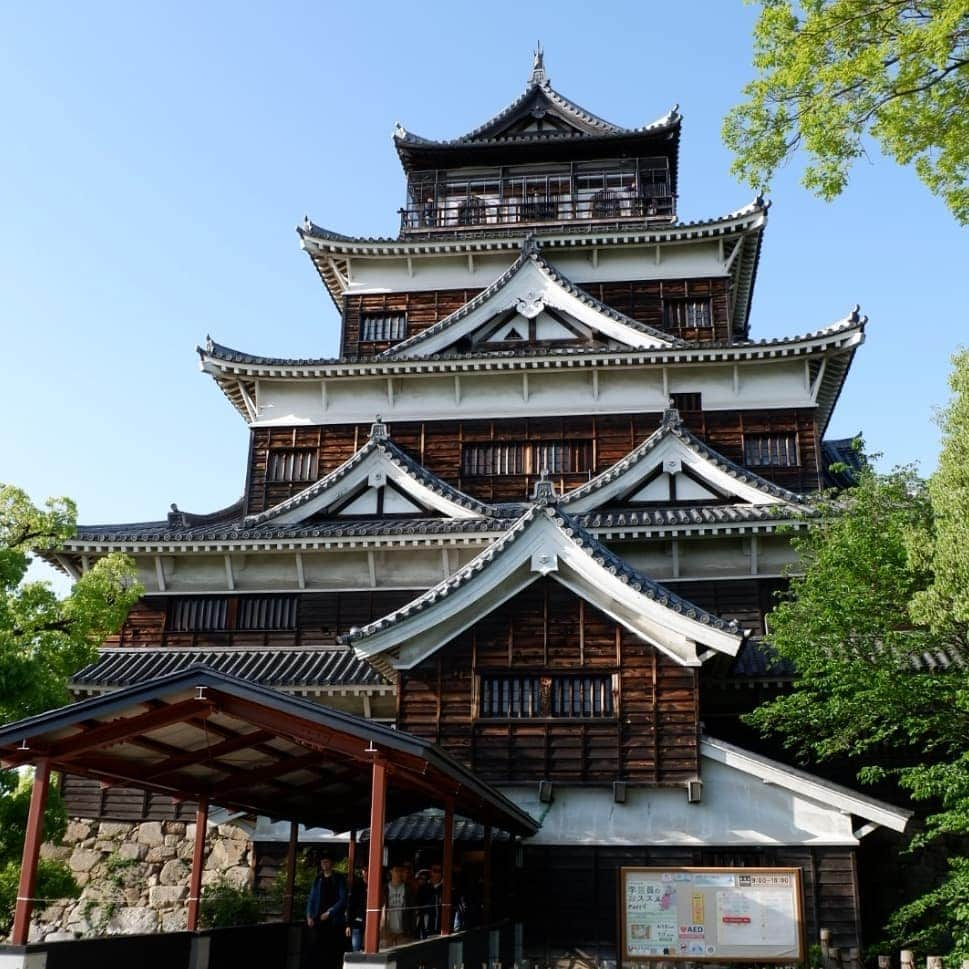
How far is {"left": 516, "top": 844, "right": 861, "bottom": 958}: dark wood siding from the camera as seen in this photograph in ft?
48.7

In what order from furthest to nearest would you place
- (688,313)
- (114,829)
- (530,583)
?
(688,313) → (114,829) → (530,583)

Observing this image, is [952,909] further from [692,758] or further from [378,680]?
[378,680]

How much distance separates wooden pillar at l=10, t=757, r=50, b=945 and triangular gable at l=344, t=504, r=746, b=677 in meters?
5.91

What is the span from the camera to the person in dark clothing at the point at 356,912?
11945 millimetres

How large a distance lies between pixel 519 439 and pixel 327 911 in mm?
12785

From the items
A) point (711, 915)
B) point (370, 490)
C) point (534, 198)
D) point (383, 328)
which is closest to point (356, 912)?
point (711, 915)

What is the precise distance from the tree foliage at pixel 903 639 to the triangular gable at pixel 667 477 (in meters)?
4.30

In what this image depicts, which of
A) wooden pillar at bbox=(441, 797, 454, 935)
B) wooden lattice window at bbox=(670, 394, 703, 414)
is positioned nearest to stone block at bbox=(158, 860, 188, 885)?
wooden pillar at bbox=(441, 797, 454, 935)

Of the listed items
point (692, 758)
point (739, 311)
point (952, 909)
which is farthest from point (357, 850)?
point (739, 311)

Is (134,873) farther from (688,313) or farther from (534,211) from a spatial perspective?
(534,211)

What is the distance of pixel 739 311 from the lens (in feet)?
95.9

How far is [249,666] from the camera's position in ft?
64.4

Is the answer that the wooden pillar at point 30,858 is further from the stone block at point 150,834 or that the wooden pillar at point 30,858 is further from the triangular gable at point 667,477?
the triangular gable at point 667,477

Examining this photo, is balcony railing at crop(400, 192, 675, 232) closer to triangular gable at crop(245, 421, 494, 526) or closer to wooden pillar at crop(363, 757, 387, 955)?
triangular gable at crop(245, 421, 494, 526)
